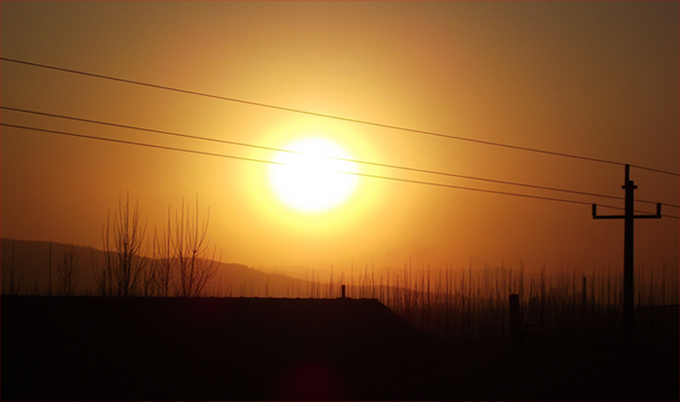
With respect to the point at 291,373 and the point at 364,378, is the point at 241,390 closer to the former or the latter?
the point at 291,373

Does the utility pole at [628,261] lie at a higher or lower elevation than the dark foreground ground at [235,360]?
higher

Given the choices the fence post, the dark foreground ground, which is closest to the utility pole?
the dark foreground ground

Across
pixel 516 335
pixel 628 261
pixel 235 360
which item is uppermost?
pixel 628 261

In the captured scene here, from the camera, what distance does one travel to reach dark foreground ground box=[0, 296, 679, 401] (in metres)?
12.2

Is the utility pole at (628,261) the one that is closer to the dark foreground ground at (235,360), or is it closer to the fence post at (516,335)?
the dark foreground ground at (235,360)

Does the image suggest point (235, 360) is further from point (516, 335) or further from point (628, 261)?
point (628, 261)

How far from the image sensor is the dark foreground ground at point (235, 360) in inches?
479

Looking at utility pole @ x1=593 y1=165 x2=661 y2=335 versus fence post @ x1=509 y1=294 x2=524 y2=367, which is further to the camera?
utility pole @ x1=593 y1=165 x2=661 y2=335

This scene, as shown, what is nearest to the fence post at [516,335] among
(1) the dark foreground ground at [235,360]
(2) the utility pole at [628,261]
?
(1) the dark foreground ground at [235,360]

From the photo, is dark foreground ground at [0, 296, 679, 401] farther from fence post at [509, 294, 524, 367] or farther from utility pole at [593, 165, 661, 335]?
utility pole at [593, 165, 661, 335]

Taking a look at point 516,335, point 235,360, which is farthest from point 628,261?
point 235,360

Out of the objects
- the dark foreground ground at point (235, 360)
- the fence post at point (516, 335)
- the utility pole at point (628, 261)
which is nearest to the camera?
the dark foreground ground at point (235, 360)

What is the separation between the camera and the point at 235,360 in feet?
46.0

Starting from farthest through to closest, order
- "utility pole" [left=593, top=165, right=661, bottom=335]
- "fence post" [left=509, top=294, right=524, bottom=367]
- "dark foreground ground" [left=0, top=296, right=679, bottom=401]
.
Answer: "utility pole" [left=593, top=165, right=661, bottom=335]
"fence post" [left=509, top=294, right=524, bottom=367]
"dark foreground ground" [left=0, top=296, right=679, bottom=401]
